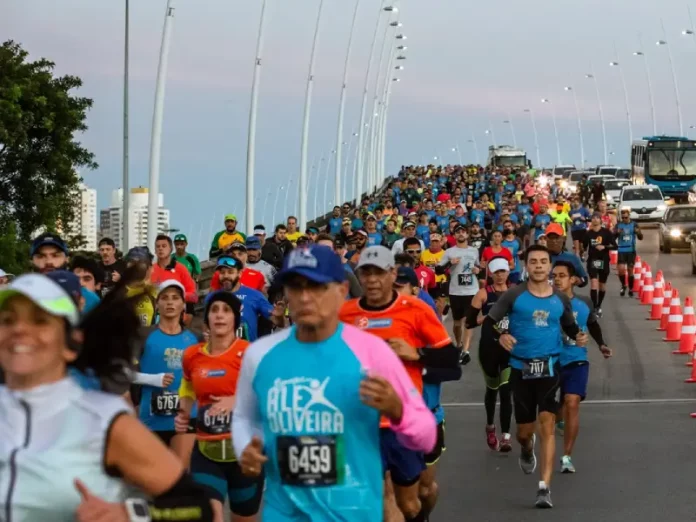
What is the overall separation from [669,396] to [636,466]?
20.7 feet

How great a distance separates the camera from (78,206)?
204 ft

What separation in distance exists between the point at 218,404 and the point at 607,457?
7.04 metres

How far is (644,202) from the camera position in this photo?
62781mm

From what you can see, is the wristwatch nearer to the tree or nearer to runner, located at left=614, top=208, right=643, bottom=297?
runner, located at left=614, top=208, right=643, bottom=297

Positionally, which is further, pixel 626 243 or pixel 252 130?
pixel 252 130

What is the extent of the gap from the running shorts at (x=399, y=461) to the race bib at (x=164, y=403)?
149 centimetres

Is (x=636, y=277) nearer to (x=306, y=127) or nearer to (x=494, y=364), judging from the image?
(x=306, y=127)

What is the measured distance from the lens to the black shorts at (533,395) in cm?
1361

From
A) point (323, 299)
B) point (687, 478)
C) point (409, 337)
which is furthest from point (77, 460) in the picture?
point (687, 478)

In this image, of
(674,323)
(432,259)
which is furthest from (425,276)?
(674,323)

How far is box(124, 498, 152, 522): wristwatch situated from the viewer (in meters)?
4.48

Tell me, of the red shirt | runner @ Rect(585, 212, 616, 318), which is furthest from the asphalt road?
runner @ Rect(585, 212, 616, 318)

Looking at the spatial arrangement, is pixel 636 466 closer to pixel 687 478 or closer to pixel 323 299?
pixel 687 478

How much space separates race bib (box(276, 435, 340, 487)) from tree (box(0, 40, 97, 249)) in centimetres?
4958
